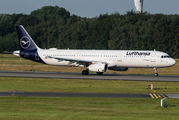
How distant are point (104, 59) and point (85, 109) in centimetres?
3051

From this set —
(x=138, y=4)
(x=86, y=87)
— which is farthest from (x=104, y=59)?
(x=138, y=4)

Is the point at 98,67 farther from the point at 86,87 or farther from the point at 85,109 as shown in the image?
the point at 85,109

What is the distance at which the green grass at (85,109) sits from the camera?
58.3 ft

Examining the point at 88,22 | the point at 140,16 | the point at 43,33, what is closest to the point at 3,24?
the point at 43,33

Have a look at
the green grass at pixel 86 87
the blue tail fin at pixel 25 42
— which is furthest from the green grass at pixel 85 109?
the blue tail fin at pixel 25 42

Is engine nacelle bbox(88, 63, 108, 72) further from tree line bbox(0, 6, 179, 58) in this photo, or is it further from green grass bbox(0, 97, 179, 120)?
tree line bbox(0, 6, 179, 58)

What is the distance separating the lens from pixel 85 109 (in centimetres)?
2027

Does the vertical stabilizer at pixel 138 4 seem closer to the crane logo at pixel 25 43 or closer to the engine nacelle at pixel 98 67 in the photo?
the crane logo at pixel 25 43

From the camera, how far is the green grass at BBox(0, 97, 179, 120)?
1778 cm

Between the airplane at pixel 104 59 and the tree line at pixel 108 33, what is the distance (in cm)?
5460

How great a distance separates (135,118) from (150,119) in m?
0.85

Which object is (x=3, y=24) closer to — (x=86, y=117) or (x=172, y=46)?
(x=172, y=46)

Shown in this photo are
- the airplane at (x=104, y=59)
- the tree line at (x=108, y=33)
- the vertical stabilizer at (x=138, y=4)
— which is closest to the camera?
the airplane at (x=104, y=59)

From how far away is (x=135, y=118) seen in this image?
1752cm
